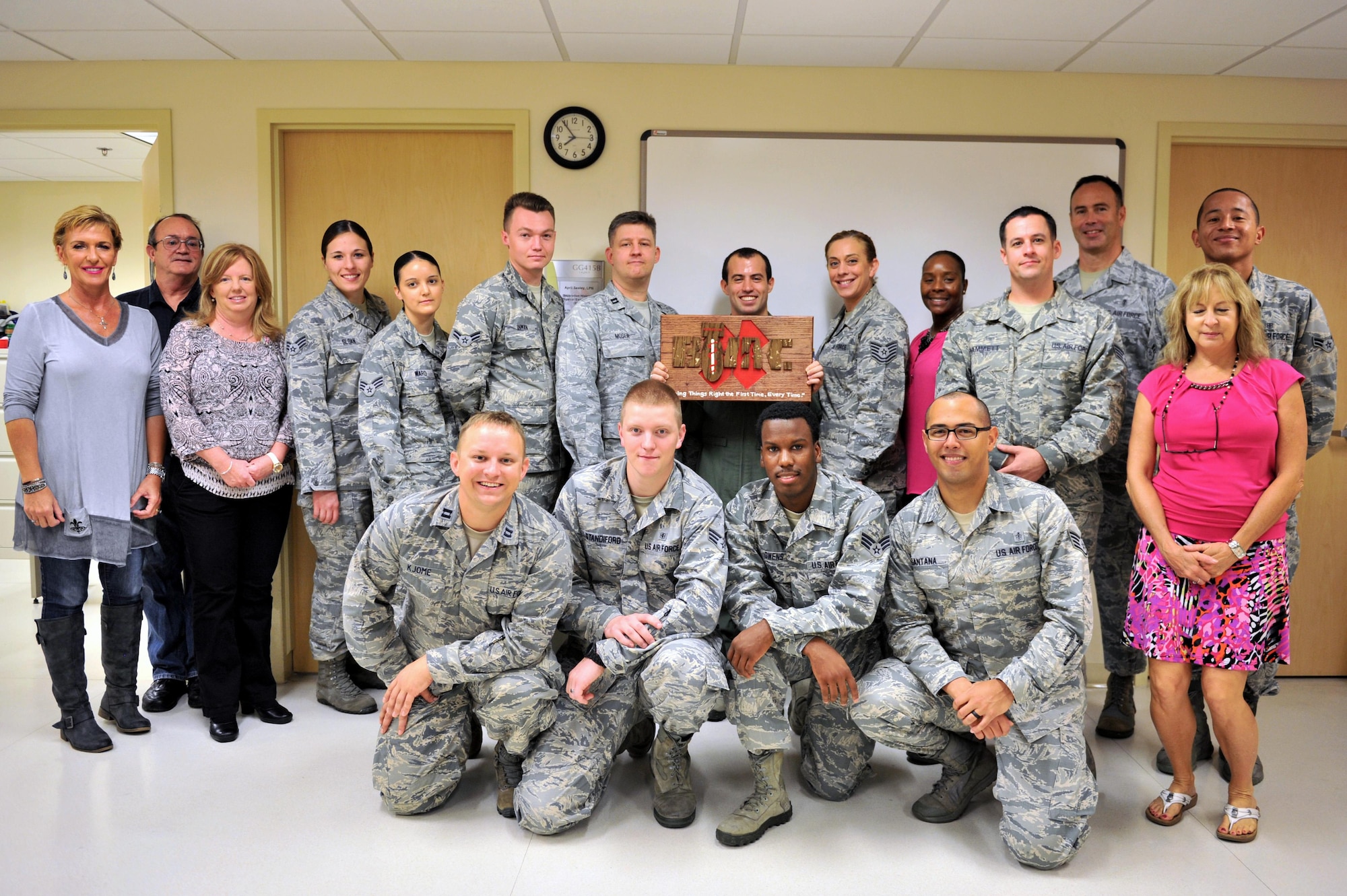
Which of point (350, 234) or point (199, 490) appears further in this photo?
point (350, 234)

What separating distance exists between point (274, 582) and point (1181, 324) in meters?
3.66

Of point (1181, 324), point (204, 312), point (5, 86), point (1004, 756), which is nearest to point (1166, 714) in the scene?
point (1004, 756)

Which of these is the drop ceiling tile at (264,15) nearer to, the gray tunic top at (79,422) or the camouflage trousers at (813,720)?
the gray tunic top at (79,422)

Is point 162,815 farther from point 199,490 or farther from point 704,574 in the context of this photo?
point 704,574

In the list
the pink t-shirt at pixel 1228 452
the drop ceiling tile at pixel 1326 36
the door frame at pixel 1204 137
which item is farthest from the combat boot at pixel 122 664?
the drop ceiling tile at pixel 1326 36

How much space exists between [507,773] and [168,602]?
1791 mm

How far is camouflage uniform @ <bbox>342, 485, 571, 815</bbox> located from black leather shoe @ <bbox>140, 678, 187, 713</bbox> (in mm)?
1394

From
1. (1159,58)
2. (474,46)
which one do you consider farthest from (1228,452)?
(474,46)

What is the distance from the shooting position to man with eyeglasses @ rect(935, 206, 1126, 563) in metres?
2.83

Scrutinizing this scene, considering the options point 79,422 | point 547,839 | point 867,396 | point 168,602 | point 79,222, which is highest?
point 79,222

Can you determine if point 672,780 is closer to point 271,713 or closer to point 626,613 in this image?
point 626,613

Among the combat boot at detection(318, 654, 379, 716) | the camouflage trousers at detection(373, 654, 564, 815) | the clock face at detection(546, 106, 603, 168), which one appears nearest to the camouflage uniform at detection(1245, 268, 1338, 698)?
the camouflage trousers at detection(373, 654, 564, 815)

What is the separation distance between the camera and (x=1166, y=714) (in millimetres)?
2549

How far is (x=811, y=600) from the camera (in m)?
2.69
